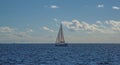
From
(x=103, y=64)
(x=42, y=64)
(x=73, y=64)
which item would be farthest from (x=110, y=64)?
(x=42, y=64)

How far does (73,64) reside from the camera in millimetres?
86938

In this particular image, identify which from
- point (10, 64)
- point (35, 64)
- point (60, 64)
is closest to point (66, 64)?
point (60, 64)

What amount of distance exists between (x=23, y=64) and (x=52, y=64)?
6.35 m

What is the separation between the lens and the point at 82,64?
87500 millimetres

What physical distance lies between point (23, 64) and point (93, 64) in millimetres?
15390

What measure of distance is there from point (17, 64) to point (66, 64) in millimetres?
10634

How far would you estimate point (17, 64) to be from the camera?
85.4 meters

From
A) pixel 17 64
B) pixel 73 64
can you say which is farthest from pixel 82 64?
pixel 17 64

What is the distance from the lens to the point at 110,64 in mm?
86812

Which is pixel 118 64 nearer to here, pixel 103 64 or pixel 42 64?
pixel 103 64

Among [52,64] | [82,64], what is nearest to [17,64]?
[52,64]

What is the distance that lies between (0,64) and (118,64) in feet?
83.7

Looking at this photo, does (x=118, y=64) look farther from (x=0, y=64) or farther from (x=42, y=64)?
(x=0, y=64)

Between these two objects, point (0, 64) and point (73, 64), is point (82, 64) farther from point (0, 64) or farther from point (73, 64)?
point (0, 64)
